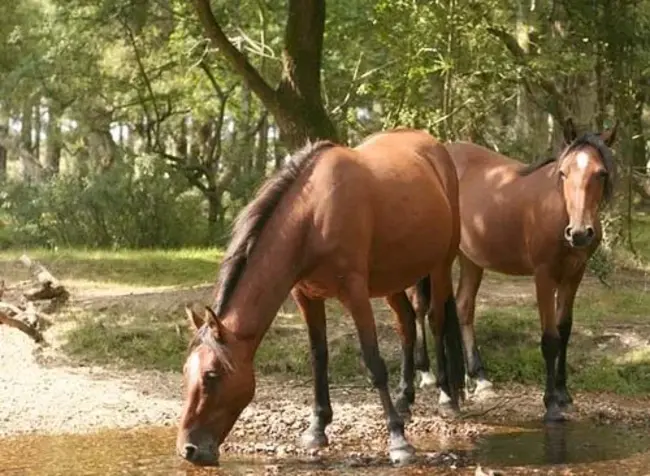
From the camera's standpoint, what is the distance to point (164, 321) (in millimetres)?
10531

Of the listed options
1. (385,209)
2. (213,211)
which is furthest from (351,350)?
(213,211)

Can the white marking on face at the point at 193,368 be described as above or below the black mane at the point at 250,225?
below

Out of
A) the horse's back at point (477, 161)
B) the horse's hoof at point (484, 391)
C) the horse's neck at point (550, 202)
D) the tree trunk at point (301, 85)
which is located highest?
the tree trunk at point (301, 85)

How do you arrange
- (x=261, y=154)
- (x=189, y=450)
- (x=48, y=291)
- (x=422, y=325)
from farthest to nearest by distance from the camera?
(x=261, y=154) < (x=48, y=291) < (x=422, y=325) < (x=189, y=450)

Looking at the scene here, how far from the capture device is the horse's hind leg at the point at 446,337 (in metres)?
8.07

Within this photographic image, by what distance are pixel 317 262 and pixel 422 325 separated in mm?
2573

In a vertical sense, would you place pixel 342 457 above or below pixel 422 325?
below

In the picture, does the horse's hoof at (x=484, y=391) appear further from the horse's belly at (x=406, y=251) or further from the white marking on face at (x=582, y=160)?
the white marking on face at (x=582, y=160)

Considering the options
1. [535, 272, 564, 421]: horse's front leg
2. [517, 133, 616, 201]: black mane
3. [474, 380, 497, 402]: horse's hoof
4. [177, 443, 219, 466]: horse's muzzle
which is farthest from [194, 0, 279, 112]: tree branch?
[177, 443, 219, 466]: horse's muzzle

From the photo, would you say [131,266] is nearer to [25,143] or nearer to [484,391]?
[484,391]

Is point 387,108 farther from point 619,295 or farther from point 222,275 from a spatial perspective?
point 222,275

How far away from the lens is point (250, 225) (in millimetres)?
6336

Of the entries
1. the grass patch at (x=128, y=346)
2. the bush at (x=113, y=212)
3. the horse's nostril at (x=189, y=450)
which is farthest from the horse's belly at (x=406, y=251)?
the bush at (x=113, y=212)

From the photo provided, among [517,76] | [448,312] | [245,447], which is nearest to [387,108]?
[517,76]
